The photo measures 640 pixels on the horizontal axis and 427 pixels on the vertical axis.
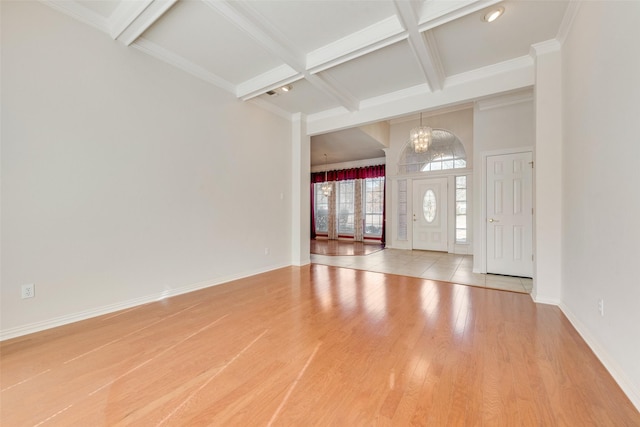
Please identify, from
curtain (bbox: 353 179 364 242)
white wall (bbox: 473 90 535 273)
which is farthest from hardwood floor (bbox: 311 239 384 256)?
white wall (bbox: 473 90 535 273)

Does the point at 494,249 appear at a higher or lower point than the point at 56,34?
lower

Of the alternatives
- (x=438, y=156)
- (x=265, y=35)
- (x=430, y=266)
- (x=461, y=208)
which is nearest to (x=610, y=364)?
(x=430, y=266)

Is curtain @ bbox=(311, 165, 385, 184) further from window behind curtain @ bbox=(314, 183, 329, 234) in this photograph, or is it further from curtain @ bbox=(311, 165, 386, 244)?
window behind curtain @ bbox=(314, 183, 329, 234)

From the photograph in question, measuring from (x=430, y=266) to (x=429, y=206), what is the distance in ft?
8.19

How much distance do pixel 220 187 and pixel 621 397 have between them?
4207mm

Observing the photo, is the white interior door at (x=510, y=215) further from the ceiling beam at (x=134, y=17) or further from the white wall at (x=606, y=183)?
the ceiling beam at (x=134, y=17)

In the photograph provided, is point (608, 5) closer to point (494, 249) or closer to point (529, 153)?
point (529, 153)

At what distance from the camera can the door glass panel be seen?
6922mm

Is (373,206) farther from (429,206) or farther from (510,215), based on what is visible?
(510,215)

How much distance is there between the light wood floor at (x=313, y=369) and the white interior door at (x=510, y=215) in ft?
4.95

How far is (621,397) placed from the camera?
144 cm

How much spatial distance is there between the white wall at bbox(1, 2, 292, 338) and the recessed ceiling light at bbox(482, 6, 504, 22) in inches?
131

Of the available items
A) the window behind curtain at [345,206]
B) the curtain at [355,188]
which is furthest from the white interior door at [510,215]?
the window behind curtain at [345,206]

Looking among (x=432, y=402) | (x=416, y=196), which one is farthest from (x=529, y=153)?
(x=432, y=402)
